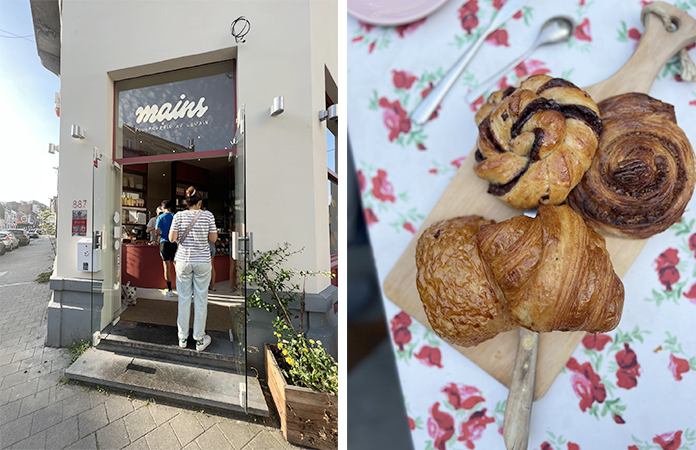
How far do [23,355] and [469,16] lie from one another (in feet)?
11.0

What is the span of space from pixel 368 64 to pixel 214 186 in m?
4.44

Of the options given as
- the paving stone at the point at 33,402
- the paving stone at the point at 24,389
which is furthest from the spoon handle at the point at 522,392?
the paving stone at the point at 24,389

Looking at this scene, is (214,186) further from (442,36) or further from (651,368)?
(651,368)

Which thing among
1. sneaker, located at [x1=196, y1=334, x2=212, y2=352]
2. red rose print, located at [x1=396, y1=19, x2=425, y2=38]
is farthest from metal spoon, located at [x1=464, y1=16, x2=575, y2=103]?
sneaker, located at [x1=196, y1=334, x2=212, y2=352]

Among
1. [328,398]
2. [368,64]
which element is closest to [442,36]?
[368,64]

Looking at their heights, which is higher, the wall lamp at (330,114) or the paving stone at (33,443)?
the wall lamp at (330,114)

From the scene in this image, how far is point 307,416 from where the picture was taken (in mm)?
1169

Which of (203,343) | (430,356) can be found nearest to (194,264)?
(203,343)

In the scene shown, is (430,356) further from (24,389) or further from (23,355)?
(23,355)

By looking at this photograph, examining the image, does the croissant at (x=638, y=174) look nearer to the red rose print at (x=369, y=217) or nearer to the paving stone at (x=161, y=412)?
the red rose print at (x=369, y=217)

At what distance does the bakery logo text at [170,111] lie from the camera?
1833 mm

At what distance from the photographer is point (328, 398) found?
1.12m

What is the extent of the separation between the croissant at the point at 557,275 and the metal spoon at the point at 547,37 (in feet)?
1.39

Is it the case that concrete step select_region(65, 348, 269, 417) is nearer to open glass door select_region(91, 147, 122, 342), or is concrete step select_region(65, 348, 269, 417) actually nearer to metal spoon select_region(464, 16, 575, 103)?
open glass door select_region(91, 147, 122, 342)
